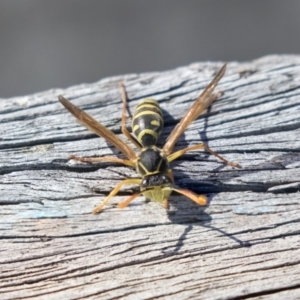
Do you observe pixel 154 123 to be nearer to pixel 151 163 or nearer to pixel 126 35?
pixel 151 163

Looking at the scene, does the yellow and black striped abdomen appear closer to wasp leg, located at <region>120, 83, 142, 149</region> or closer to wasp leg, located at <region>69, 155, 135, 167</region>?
wasp leg, located at <region>120, 83, 142, 149</region>

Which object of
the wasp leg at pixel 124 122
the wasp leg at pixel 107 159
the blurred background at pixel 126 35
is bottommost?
the wasp leg at pixel 107 159

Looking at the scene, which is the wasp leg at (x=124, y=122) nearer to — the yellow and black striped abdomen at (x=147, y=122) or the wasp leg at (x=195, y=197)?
the yellow and black striped abdomen at (x=147, y=122)

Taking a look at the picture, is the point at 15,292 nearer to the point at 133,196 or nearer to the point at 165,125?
the point at 133,196

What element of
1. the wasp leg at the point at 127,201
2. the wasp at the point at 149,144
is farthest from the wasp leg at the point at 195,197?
the wasp leg at the point at 127,201

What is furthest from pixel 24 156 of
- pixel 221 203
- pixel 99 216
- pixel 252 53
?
pixel 252 53

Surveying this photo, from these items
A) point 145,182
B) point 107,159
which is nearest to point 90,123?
point 107,159
